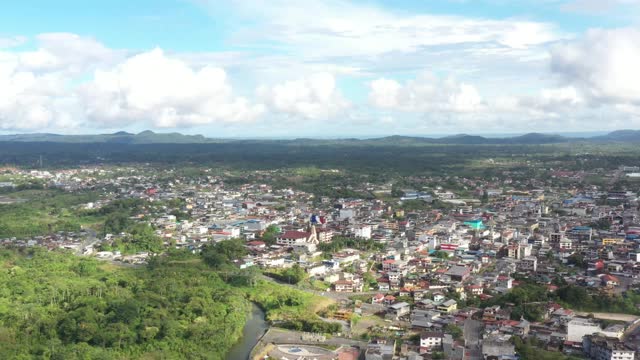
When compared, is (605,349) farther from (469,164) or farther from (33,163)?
(33,163)

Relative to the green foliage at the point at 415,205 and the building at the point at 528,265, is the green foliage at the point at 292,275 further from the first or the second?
the green foliage at the point at 415,205

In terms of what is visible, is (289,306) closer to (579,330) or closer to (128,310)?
(128,310)

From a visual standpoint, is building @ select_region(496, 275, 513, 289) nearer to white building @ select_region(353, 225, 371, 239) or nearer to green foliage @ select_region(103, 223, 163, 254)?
white building @ select_region(353, 225, 371, 239)

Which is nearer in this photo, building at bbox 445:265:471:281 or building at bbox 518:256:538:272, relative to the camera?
building at bbox 445:265:471:281

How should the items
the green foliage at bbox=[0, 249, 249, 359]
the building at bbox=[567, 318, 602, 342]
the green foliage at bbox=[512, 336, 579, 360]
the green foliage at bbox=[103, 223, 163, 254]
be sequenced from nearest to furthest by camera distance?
1. the green foliage at bbox=[512, 336, 579, 360]
2. the green foliage at bbox=[0, 249, 249, 359]
3. the building at bbox=[567, 318, 602, 342]
4. the green foliage at bbox=[103, 223, 163, 254]

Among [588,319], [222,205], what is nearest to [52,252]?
[222,205]

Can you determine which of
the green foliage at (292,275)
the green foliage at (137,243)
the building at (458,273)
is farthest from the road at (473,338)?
the green foliage at (137,243)

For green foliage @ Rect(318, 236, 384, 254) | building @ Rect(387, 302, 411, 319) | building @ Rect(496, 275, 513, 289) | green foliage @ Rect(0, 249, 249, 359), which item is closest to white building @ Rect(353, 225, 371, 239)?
green foliage @ Rect(318, 236, 384, 254)
